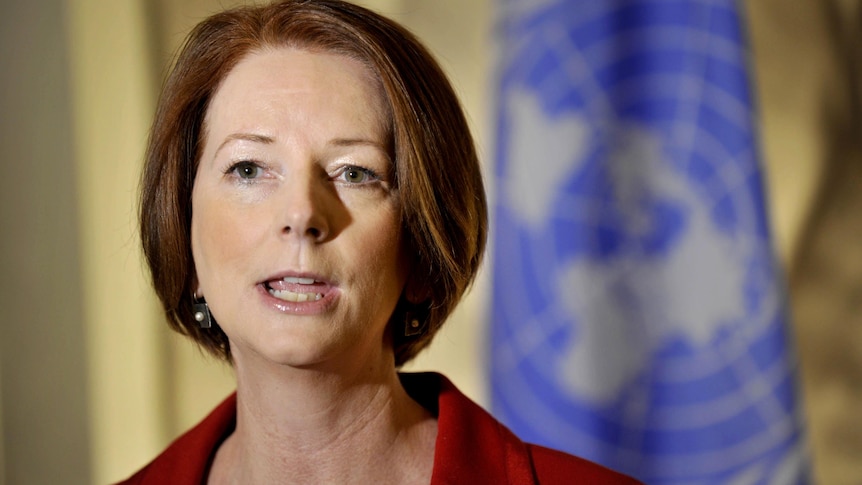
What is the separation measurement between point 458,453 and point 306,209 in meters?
0.40

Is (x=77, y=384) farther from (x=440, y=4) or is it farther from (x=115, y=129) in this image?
(x=440, y=4)

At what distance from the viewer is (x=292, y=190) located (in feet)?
3.82

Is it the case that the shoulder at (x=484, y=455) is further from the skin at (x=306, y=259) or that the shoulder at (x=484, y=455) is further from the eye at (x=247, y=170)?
the eye at (x=247, y=170)

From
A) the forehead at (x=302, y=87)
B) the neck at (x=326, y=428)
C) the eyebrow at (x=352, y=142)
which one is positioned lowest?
the neck at (x=326, y=428)

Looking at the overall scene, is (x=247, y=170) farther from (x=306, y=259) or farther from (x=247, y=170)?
(x=306, y=259)

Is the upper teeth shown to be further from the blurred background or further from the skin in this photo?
the blurred background

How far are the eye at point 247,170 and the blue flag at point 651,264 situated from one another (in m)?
0.89

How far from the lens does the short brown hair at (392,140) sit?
4.08ft

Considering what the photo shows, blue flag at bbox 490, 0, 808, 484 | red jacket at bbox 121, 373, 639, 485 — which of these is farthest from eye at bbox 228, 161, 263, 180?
blue flag at bbox 490, 0, 808, 484

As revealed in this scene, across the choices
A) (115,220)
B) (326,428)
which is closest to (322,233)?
(326,428)

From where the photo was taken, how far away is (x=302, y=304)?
1161mm

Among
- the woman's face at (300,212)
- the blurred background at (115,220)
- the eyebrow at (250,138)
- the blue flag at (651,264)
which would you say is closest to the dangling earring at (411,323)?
the woman's face at (300,212)

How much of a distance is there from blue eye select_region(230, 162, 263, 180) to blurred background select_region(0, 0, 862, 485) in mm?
580

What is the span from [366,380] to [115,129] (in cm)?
88
